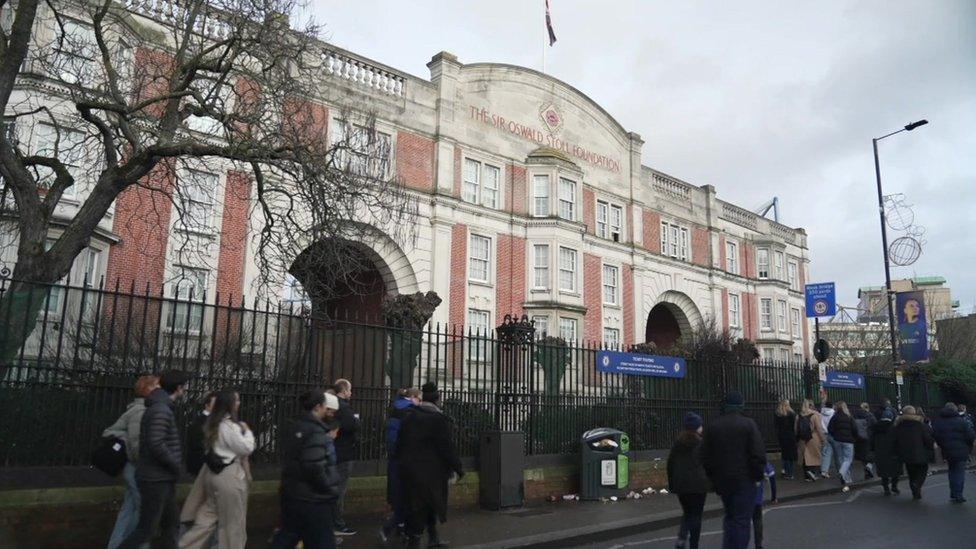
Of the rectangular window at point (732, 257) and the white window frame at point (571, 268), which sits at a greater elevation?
the rectangular window at point (732, 257)

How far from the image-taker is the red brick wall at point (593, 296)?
1169 inches

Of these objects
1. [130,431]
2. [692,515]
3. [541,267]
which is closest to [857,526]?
[692,515]

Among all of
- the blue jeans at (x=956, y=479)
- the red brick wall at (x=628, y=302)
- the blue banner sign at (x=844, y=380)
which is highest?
the red brick wall at (x=628, y=302)

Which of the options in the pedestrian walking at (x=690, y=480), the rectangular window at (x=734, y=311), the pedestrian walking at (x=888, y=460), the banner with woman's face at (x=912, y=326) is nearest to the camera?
the pedestrian walking at (x=690, y=480)

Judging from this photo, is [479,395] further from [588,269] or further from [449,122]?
[588,269]

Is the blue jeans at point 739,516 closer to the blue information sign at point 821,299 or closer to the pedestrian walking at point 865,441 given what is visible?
the pedestrian walking at point 865,441

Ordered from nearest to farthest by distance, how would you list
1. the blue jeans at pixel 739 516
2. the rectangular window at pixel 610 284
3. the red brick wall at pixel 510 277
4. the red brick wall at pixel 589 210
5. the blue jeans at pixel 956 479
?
1. the blue jeans at pixel 739 516
2. the blue jeans at pixel 956 479
3. the red brick wall at pixel 510 277
4. the red brick wall at pixel 589 210
5. the rectangular window at pixel 610 284

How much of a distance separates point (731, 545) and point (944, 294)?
67.9m

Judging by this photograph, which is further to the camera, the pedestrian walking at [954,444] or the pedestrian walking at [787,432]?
the pedestrian walking at [787,432]

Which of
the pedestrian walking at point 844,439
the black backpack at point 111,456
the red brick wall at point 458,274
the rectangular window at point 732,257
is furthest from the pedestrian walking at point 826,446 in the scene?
the rectangular window at point 732,257

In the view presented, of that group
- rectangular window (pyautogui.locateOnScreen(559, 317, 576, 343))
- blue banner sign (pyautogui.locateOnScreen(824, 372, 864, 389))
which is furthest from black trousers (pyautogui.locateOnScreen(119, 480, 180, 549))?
rectangular window (pyautogui.locateOnScreen(559, 317, 576, 343))

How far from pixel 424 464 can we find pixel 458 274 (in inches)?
729

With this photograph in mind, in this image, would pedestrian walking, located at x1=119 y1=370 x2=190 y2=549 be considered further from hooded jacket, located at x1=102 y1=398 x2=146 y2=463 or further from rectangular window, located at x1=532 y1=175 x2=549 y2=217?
rectangular window, located at x1=532 y1=175 x2=549 y2=217

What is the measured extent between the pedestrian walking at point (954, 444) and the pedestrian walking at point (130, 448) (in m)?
12.4
